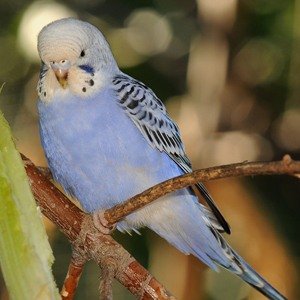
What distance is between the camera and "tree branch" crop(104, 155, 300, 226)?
93 centimetres

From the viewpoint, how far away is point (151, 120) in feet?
6.64

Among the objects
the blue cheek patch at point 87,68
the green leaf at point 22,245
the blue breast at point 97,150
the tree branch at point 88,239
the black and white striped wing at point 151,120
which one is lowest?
the green leaf at point 22,245

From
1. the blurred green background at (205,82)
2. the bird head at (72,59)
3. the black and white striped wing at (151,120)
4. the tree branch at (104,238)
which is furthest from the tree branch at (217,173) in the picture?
the blurred green background at (205,82)

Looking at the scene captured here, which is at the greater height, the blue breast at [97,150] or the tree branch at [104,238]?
the blue breast at [97,150]

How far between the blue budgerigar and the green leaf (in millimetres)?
763

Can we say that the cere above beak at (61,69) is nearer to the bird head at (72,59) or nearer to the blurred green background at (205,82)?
the bird head at (72,59)

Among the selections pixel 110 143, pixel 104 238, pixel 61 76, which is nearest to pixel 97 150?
pixel 110 143

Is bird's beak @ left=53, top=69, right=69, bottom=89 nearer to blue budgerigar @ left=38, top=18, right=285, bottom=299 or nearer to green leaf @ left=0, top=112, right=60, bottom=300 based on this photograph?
blue budgerigar @ left=38, top=18, right=285, bottom=299


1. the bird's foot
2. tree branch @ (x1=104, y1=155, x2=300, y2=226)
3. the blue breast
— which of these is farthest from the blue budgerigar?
tree branch @ (x1=104, y1=155, x2=300, y2=226)

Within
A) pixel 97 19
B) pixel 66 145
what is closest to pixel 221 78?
pixel 97 19

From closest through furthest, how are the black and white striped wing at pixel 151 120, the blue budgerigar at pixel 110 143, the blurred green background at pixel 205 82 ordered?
the blue budgerigar at pixel 110 143 < the black and white striped wing at pixel 151 120 < the blurred green background at pixel 205 82

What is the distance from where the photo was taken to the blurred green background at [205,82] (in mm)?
2846

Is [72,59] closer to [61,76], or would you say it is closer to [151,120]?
[61,76]

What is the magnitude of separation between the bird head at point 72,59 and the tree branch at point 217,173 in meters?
0.56
